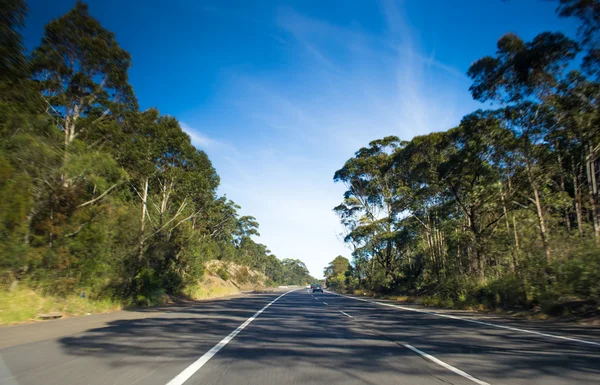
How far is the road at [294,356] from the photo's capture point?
4.48 m

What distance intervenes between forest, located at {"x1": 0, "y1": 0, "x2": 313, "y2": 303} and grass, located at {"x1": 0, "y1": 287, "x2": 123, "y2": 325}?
50 centimetres

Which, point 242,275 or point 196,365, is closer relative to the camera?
point 196,365

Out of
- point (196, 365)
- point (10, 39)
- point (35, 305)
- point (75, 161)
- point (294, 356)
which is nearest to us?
point (196, 365)

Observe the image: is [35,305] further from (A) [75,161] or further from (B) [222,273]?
(B) [222,273]

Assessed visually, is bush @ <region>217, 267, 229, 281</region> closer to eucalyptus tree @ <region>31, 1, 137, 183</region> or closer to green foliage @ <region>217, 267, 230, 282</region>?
green foliage @ <region>217, 267, 230, 282</region>

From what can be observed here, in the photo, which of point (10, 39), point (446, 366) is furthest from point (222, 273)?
point (446, 366)

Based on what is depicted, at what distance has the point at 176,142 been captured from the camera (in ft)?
74.3

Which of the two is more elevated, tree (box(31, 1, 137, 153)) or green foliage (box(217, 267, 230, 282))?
tree (box(31, 1, 137, 153))

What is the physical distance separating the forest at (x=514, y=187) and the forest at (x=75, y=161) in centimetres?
1801

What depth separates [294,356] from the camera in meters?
5.95

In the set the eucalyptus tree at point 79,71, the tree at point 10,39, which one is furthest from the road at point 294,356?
the eucalyptus tree at point 79,71

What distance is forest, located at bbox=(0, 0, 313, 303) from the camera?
10.8 metres

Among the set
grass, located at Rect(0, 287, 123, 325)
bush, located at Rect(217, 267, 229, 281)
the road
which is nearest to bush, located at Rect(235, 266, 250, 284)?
bush, located at Rect(217, 267, 229, 281)

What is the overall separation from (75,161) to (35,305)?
5624mm
